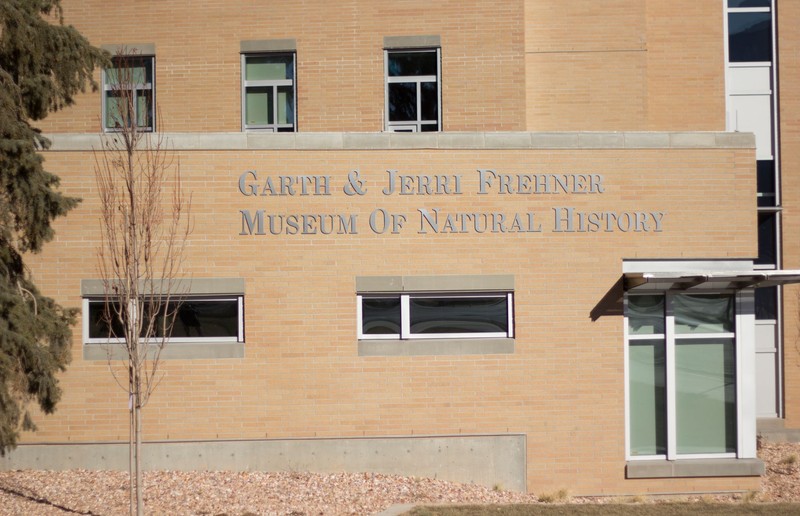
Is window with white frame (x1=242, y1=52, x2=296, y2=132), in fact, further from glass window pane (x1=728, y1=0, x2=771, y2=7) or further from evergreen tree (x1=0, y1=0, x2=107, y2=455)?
glass window pane (x1=728, y1=0, x2=771, y2=7)

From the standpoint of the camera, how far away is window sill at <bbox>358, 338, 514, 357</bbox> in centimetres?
1415

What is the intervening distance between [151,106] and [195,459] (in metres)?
7.10

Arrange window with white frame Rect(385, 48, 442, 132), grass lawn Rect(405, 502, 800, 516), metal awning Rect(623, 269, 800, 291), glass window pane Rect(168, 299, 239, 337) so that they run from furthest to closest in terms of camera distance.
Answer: window with white frame Rect(385, 48, 442, 132) < glass window pane Rect(168, 299, 239, 337) < metal awning Rect(623, 269, 800, 291) < grass lawn Rect(405, 502, 800, 516)

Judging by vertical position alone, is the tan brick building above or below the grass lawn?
above

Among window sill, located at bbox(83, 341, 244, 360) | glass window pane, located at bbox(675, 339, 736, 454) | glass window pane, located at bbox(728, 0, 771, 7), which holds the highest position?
glass window pane, located at bbox(728, 0, 771, 7)

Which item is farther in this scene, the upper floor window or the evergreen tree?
the upper floor window

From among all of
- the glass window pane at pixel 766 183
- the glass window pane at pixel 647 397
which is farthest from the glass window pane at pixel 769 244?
the glass window pane at pixel 647 397

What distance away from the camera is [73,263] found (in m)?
14.1

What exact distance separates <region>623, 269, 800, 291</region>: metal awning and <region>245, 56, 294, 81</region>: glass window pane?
7.66m

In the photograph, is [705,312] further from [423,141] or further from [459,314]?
[423,141]

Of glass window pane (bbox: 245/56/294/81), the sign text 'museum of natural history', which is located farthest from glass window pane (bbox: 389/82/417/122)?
the sign text 'museum of natural history'

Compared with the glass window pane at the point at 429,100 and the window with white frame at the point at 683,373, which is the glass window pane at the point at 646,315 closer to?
the window with white frame at the point at 683,373

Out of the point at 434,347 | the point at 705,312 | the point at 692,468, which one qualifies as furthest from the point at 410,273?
the point at 692,468

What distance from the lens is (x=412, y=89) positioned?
17.8m
